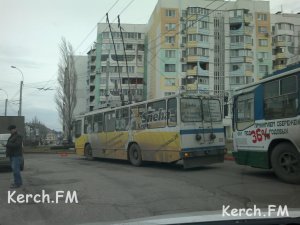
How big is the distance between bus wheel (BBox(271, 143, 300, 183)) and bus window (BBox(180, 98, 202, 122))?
485cm

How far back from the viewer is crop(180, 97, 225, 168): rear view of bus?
1683 centimetres

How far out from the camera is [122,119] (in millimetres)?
21562

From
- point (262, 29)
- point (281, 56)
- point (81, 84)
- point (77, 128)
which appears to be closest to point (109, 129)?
point (77, 128)

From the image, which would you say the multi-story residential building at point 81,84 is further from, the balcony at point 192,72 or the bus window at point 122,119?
the bus window at point 122,119

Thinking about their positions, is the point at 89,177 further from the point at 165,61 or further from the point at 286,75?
the point at 165,61

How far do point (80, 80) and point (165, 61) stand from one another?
1578 inches

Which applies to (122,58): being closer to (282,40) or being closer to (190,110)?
(282,40)

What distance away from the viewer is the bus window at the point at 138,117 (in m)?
19.6

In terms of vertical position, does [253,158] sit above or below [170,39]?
below

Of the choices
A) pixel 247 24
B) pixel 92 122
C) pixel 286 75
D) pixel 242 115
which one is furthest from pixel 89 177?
pixel 247 24

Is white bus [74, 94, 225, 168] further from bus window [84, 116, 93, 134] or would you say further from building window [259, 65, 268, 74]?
building window [259, 65, 268, 74]

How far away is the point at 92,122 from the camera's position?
83.4 ft

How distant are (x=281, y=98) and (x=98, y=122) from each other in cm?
1370

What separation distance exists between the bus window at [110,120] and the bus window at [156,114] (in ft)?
12.3
